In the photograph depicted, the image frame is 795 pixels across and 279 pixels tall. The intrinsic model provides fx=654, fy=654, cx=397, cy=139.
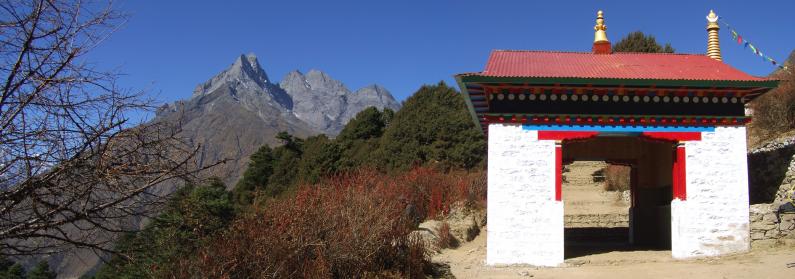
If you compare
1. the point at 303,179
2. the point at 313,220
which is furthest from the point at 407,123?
the point at 313,220

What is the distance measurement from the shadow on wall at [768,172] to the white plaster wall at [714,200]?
273 cm

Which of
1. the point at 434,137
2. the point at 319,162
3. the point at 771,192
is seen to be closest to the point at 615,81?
the point at 771,192

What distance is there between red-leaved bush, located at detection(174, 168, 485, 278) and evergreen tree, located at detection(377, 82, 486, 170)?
1915cm

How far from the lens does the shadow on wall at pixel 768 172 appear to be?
48.8 ft

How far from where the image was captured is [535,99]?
1295cm

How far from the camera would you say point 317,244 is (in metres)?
8.44

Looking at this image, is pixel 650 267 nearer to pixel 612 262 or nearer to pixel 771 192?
pixel 612 262

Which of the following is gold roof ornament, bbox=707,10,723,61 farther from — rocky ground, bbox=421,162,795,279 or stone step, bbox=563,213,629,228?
stone step, bbox=563,213,629,228

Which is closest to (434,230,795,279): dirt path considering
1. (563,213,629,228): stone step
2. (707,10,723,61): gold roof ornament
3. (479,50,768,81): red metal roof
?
(479,50,768,81): red metal roof

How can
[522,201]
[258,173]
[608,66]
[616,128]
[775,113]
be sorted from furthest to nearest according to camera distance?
[258,173] < [775,113] < [608,66] < [616,128] < [522,201]

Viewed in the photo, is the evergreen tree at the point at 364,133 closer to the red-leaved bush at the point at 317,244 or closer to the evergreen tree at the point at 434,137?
the evergreen tree at the point at 434,137

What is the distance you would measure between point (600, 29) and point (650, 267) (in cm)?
651

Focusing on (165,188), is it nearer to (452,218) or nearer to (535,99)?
(535,99)

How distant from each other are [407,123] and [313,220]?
992 inches
